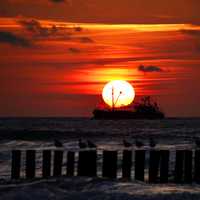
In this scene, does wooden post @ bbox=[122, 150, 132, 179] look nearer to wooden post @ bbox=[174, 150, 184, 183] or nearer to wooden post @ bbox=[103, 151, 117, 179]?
wooden post @ bbox=[103, 151, 117, 179]

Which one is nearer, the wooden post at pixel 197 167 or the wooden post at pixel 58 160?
the wooden post at pixel 197 167

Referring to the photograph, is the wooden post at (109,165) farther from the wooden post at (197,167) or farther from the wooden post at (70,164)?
the wooden post at (197,167)

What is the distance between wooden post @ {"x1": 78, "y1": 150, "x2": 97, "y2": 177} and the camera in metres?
25.3

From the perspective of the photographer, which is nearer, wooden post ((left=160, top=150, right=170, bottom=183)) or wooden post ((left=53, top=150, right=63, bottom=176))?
wooden post ((left=160, top=150, right=170, bottom=183))

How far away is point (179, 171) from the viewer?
26.5 meters

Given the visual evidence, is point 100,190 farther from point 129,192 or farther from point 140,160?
point 140,160

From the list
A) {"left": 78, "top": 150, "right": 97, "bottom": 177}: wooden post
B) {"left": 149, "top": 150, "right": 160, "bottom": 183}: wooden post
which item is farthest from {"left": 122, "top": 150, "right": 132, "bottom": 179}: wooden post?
{"left": 78, "top": 150, "right": 97, "bottom": 177}: wooden post

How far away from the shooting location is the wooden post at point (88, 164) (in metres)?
25.3

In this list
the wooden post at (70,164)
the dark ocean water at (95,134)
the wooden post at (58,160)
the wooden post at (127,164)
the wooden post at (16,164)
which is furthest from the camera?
the dark ocean water at (95,134)

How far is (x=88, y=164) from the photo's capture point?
2539cm

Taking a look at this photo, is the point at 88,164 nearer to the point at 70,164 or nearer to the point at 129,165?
the point at 70,164

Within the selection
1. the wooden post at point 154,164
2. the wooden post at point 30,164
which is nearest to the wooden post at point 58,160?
the wooden post at point 30,164

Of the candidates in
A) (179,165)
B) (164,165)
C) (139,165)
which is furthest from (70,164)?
(179,165)

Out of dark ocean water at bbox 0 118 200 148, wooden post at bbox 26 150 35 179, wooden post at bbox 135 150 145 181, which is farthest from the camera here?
dark ocean water at bbox 0 118 200 148
